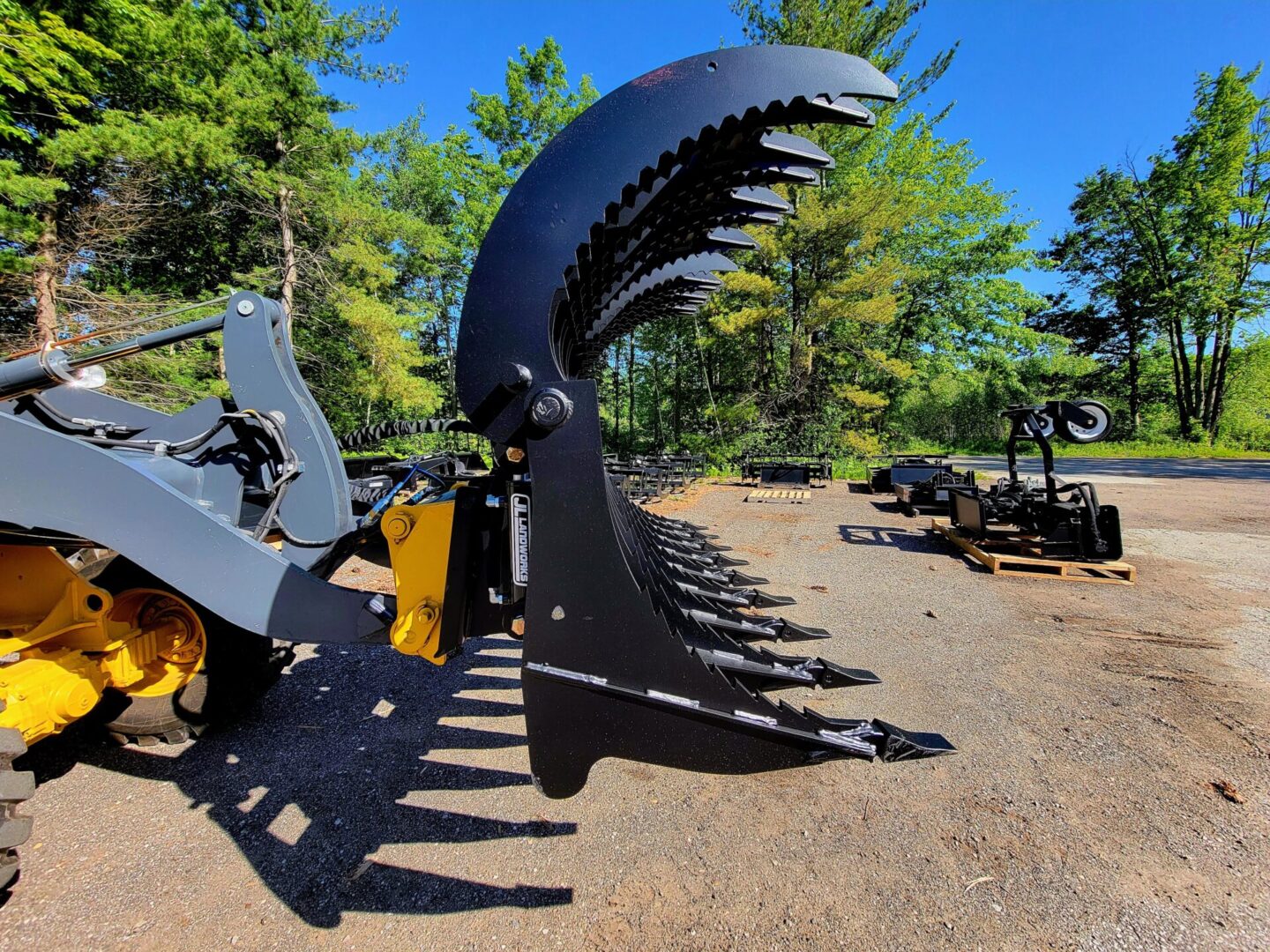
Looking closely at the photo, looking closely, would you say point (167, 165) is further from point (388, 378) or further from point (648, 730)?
point (648, 730)

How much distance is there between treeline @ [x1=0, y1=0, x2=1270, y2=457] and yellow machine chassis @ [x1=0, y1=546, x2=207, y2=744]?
11.2 ft

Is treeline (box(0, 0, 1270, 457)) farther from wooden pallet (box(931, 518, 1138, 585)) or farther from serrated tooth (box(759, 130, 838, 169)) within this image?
wooden pallet (box(931, 518, 1138, 585))

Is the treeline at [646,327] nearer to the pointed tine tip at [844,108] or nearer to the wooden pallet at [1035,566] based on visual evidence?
the pointed tine tip at [844,108]

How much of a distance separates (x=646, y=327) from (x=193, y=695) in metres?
22.5

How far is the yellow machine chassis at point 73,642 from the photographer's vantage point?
1.91 metres

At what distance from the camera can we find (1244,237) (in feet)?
75.5

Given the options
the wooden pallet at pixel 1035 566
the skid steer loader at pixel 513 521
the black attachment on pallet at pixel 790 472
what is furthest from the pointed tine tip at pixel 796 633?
the black attachment on pallet at pixel 790 472

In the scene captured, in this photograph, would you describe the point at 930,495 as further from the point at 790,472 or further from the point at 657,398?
the point at 657,398

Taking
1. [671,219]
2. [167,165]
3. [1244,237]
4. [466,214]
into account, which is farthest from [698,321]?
[1244,237]

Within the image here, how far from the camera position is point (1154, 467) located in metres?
17.0

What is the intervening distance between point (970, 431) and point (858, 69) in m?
32.5

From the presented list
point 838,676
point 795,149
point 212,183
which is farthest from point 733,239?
point 212,183

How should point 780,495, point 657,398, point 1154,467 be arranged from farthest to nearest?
1. point 657,398
2. point 1154,467
3. point 780,495

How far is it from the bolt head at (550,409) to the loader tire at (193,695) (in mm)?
2175
